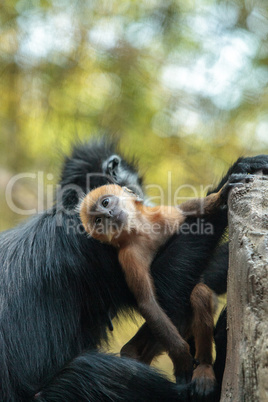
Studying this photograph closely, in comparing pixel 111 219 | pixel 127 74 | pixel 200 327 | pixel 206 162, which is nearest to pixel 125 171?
pixel 111 219

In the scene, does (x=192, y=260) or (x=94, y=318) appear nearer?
(x=192, y=260)

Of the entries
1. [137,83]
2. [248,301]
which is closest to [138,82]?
[137,83]

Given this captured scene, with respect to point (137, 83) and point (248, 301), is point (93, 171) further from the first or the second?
point (137, 83)

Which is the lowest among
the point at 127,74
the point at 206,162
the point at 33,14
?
the point at 206,162

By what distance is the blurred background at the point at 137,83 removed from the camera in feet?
15.7

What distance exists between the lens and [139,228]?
7.72ft

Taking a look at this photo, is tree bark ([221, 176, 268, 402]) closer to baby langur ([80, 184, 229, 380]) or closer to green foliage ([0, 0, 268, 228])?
baby langur ([80, 184, 229, 380])

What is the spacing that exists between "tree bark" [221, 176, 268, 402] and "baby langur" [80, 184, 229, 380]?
0.39m

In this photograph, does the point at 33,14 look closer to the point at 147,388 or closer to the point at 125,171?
the point at 125,171

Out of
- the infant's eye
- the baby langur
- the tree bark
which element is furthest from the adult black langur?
the tree bark

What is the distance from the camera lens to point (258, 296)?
4.39 feet

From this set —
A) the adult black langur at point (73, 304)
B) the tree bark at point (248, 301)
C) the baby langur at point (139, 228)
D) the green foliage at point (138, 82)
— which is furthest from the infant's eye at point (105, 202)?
the green foliage at point (138, 82)

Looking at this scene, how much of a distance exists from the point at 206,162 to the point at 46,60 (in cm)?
216

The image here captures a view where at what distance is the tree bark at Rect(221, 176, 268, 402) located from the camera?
126 cm
